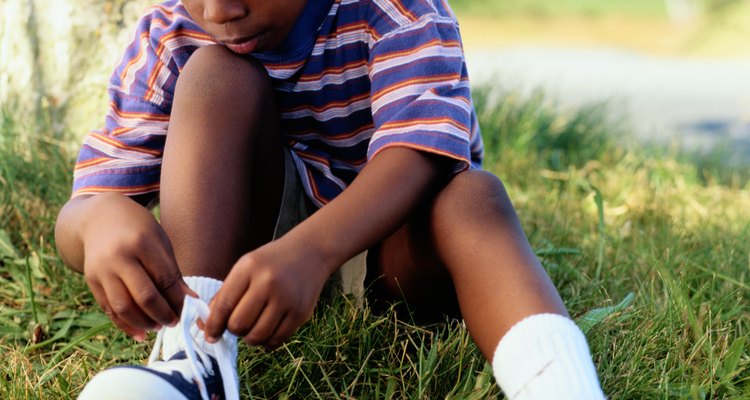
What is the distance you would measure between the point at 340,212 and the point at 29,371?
691 mm

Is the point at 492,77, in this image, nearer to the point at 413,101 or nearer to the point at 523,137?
the point at 523,137

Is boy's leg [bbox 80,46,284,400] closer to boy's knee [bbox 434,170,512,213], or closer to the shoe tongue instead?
the shoe tongue

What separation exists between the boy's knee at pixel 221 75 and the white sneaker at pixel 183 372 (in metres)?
0.40

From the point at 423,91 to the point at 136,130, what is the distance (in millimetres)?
539

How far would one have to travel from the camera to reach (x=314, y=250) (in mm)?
1443

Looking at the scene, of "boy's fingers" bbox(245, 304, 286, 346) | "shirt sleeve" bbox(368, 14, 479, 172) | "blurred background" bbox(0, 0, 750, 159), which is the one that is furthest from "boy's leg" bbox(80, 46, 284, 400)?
"blurred background" bbox(0, 0, 750, 159)

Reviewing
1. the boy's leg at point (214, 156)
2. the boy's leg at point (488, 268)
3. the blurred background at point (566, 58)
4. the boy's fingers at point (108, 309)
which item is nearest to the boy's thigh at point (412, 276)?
the boy's leg at point (488, 268)

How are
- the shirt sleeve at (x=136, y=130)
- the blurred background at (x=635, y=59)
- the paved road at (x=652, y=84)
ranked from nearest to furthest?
the shirt sleeve at (x=136, y=130), the blurred background at (x=635, y=59), the paved road at (x=652, y=84)

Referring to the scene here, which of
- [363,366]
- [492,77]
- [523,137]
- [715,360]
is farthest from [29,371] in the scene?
[492,77]

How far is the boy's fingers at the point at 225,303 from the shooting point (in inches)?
53.5

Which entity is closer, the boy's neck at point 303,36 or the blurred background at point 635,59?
the boy's neck at point 303,36

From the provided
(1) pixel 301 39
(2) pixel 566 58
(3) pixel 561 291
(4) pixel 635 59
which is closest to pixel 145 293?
(1) pixel 301 39

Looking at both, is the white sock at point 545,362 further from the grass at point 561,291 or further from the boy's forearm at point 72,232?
the boy's forearm at point 72,232

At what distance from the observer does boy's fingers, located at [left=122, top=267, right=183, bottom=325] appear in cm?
142
